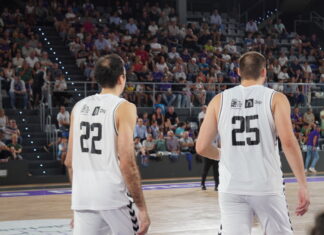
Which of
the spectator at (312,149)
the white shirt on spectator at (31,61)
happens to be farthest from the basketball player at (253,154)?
the spectator at (312,149)

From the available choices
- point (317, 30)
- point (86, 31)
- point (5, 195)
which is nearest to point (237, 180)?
point (5, 195)

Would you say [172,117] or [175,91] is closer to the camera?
[172,117]

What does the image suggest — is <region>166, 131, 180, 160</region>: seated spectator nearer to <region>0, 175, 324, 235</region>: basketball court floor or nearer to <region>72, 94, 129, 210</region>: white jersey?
<region>0, 175, 324, 235</region>: basketball court floor

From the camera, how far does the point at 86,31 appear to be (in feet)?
73.8

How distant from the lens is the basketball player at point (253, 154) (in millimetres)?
4234

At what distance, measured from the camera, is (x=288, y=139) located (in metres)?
4.25

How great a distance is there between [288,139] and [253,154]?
27 centimetres

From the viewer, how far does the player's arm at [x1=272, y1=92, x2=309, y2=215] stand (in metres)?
4.24

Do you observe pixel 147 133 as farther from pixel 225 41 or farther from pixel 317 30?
pixel 317 30

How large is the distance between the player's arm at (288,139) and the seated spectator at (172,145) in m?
14.3

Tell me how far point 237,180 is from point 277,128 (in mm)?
472

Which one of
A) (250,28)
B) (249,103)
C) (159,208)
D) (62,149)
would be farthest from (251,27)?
(249,103)

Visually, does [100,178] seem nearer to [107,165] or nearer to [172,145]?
[107,165]

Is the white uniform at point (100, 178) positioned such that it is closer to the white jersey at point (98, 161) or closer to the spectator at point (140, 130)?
the white jersey at point (98, 161)
